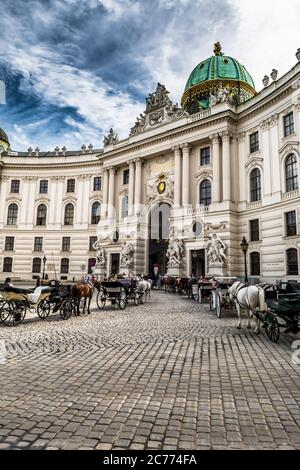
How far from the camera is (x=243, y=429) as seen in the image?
11.2 feet

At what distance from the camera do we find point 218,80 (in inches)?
1577

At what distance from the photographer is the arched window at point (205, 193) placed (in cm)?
3309

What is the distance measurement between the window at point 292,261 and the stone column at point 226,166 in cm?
805

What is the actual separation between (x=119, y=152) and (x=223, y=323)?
33.5m

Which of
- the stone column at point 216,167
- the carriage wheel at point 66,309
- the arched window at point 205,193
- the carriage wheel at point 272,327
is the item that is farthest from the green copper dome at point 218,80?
the carriage wheel at point 272,327

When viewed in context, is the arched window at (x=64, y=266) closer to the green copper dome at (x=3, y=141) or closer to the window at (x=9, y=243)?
the window at (x=9, y=243)

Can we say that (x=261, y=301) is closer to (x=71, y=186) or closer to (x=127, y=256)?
(x=127, y=256)

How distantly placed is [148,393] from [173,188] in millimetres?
32382

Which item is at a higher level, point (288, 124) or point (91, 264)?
point (288, 124)

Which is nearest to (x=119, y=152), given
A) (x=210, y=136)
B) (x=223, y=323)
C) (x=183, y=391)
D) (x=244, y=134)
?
(x=210, y=136)

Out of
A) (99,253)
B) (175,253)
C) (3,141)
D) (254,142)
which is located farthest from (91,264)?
(3,141)
